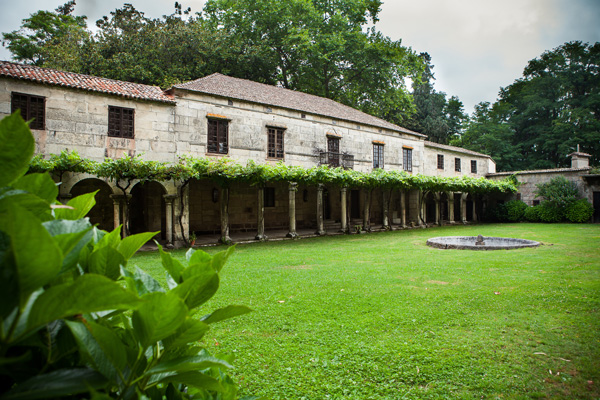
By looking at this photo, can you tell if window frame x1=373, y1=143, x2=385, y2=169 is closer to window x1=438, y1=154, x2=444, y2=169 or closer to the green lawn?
window x1=438, y1=154, x2=444, y2=169

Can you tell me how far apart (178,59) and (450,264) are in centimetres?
2159

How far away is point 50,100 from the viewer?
11781 millimetres

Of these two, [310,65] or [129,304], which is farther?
[310,65]

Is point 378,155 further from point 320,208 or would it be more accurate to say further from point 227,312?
point 227,312

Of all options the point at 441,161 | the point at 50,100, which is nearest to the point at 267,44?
the point at 441,161

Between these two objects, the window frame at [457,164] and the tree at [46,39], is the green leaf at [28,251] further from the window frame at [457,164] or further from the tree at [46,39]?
the window frame at [457,164]

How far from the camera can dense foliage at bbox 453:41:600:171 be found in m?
34.7

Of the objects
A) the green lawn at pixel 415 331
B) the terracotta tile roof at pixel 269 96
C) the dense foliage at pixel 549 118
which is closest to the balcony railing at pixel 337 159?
the terracotta tile roof at pixel 269 96

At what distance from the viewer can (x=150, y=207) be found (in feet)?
53.9

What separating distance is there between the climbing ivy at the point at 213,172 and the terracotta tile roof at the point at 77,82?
255 centimetres

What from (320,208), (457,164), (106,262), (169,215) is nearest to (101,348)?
(106,262)

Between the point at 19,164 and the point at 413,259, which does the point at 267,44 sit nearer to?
the point at 413,259

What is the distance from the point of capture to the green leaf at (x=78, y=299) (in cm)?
44

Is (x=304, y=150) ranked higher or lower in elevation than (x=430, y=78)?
lower
